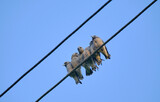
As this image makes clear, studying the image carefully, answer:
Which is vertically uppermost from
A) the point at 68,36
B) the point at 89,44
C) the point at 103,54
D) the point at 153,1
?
the point at 89,44

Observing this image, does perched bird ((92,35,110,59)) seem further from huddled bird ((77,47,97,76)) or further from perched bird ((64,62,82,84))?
perched bird ((64,62,82,84))

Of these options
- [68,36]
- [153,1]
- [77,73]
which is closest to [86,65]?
[77,73]

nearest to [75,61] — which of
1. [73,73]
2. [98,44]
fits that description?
[73,73]

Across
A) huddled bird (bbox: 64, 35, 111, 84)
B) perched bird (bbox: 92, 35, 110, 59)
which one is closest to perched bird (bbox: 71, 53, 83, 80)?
huddled bird (bbox: 64, 35, 111, 84)

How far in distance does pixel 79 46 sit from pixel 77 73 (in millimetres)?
842

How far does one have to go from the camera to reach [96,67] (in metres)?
10.1

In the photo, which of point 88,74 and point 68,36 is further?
point 88,74

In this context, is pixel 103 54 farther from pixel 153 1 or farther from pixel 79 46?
pixel 153 1

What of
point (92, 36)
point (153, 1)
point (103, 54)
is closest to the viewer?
point (153, 1)

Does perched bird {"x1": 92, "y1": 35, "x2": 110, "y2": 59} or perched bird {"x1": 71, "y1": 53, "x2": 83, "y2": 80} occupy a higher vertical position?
perched bird {"x1": 71, "y1": 53, "x2": 83, "y2": 80}

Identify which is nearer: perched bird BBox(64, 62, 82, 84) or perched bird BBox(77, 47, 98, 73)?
perched bird BBox(77, 47, 98, 73)

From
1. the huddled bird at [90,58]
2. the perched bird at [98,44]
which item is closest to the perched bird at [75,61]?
the huddled bird at [90,58]

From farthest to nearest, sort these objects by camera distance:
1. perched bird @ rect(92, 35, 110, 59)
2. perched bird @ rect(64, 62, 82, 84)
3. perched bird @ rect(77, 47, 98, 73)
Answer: perched bird @ rect(64, 62, 82, 84) < perched bird @ rect(77, 47, 98, 73) < perched bird @ rect(92, 35, 110, 59)

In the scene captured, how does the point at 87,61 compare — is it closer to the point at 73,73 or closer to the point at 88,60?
the point at 88,60
